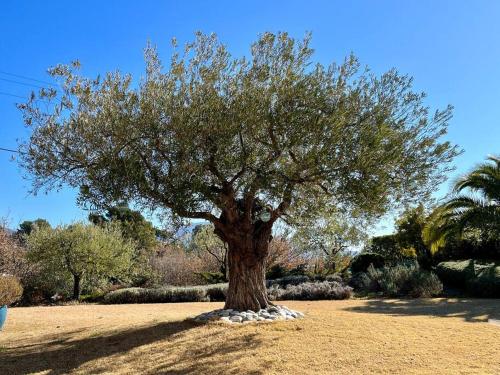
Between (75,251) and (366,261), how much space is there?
15965 millimetres

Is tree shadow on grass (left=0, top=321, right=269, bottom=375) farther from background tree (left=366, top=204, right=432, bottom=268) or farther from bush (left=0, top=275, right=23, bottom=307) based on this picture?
background tree (left=366, top=204, right=432, bottom=268)

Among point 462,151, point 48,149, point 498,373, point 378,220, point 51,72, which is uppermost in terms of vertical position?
point 51,72

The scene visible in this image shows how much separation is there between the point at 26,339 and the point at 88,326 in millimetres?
1689

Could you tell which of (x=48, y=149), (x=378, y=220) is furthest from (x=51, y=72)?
(x=378, y=220)

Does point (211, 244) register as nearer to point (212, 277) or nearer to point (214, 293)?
point (212, 277)

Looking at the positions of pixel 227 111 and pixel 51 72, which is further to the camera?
pixel 51 72

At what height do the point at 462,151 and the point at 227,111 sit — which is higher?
the point at 227,111

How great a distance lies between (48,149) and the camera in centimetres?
1023

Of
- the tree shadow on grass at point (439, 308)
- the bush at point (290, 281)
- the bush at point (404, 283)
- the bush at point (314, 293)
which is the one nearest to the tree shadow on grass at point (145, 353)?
the tree shadow on grass at point (439, 308)

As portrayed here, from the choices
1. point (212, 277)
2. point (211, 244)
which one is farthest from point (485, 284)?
point (211, 244)

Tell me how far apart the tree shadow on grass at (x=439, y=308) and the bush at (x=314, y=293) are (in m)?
2.50

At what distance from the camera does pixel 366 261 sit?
86.1 ft

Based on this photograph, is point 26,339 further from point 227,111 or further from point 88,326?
point 227,111

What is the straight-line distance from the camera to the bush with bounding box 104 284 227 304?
21.0 meters
